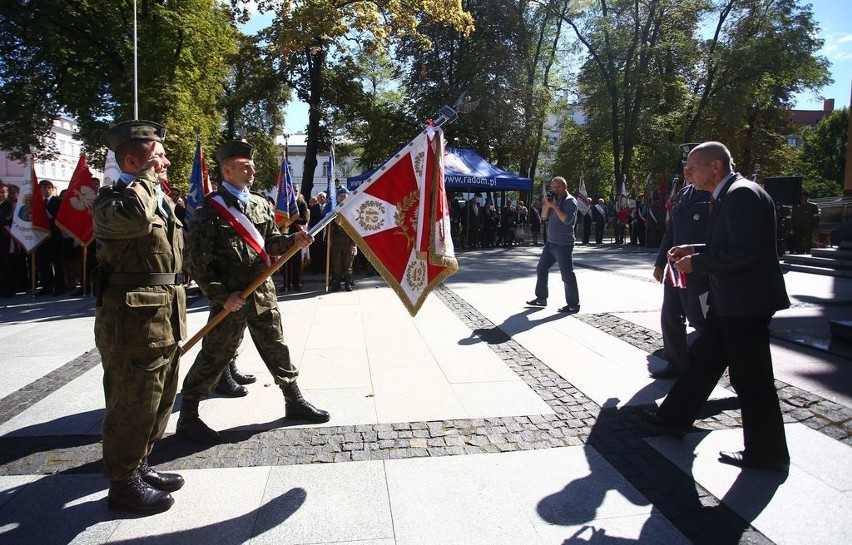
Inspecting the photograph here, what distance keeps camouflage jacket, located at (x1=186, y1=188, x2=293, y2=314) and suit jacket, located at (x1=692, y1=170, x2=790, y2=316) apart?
9.12ft

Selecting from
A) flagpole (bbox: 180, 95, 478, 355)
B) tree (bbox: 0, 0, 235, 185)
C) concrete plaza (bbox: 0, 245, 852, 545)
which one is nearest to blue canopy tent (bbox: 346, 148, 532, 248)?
tree (bbox: 0, 0, 235, 185)

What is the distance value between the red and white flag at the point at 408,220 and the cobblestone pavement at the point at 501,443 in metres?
0.94

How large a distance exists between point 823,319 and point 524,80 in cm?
2369

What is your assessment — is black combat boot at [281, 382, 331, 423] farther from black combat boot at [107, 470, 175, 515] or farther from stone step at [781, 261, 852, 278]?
stone step at [781, 261, 852, 278]

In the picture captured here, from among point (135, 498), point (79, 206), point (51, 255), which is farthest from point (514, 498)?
point (51, 255)

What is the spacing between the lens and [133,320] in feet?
9.32

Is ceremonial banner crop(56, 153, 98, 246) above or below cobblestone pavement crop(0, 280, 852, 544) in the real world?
above

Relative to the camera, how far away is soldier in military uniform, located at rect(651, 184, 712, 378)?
15.2 feet

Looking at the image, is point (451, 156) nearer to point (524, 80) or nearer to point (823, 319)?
point (524, 80)

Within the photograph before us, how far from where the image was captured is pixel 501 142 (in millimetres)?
27359

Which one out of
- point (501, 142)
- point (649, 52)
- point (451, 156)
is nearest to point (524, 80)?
point (501, 142)

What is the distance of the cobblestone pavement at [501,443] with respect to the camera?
3090mm

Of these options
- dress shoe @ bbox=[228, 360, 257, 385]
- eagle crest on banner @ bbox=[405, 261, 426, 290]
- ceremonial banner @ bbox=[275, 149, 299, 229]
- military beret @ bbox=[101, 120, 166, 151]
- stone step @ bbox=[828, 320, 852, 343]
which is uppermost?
ceremonial banner @ bbox=[275, 149, 299, 229]

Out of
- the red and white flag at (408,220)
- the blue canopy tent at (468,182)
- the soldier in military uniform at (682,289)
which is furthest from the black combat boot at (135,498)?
the blue canopy tent at (468,182)
